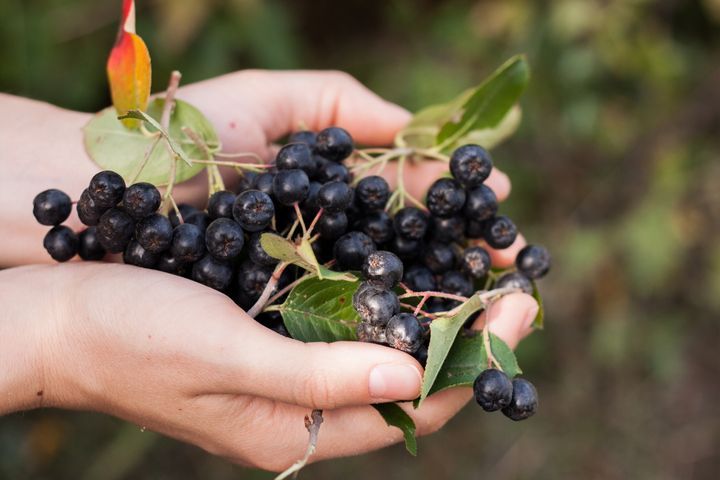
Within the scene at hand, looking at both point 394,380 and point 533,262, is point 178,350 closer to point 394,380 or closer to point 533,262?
point 394,380

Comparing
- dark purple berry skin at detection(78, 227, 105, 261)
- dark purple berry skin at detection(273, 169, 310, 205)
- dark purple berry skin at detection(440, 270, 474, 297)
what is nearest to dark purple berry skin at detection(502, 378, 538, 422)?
dark purple berry skin at detection(440, 270, 474, 297)

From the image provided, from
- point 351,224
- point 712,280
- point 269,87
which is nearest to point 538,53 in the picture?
point 712,280

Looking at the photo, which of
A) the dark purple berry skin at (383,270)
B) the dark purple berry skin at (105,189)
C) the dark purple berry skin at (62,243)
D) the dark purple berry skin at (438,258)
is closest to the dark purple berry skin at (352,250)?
the dark purple berry skin at (383,270)

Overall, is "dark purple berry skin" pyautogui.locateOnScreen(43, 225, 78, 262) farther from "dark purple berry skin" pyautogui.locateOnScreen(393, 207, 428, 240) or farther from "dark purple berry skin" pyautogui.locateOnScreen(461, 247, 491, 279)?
"dark purple berry skin" pyautogui.locateOnScreen(461, 247, 491, 279)

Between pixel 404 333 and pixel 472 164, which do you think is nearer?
pixel 404 333

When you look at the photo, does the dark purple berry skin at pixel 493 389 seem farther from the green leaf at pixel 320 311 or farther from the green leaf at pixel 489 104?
the green leaf at pixel 489 104

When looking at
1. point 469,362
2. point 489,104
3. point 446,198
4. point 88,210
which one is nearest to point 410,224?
point 446,198

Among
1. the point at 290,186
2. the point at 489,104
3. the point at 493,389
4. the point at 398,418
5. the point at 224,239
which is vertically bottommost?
the point at 398,418
